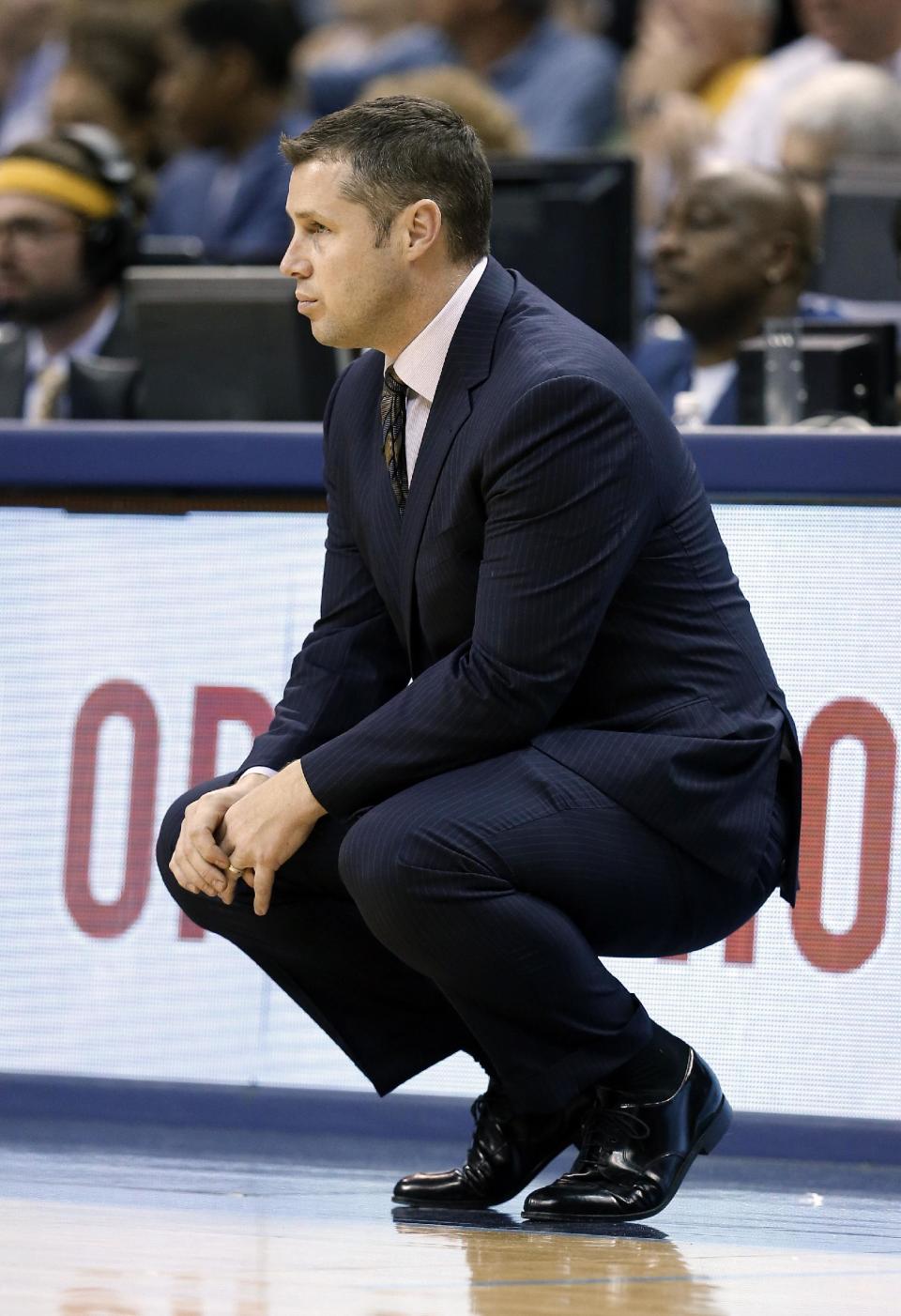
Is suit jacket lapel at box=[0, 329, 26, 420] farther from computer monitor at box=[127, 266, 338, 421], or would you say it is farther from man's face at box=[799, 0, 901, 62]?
man's face at box=[799, 0, 901, 62]

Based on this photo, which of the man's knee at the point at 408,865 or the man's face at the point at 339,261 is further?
the man's face at the point at 339,261

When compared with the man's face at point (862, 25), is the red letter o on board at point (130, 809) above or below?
below

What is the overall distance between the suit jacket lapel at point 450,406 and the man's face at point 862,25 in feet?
13.4

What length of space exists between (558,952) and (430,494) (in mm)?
527

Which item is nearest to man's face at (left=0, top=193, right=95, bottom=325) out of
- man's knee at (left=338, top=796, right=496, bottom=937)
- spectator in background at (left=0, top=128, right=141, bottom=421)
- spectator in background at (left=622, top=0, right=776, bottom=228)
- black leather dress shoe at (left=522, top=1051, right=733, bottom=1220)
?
spectator in background at (left=0, top=128, right=141, bottom=421)

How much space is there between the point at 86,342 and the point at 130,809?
223 cm

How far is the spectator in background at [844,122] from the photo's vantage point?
5625 mm

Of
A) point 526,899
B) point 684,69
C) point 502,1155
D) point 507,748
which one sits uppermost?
point 684,69

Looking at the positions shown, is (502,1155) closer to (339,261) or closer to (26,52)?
(339,261)

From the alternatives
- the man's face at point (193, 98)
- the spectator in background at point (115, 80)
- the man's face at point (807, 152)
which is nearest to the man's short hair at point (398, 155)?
the man's face at point (807, 152)

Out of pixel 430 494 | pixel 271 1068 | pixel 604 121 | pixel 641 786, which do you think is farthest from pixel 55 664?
pixel 604 121

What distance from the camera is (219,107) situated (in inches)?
270

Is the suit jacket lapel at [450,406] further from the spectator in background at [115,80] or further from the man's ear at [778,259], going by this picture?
the spectator in background at [115,80]

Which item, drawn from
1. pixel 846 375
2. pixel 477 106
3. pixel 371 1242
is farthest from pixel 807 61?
pixel 371 1242
